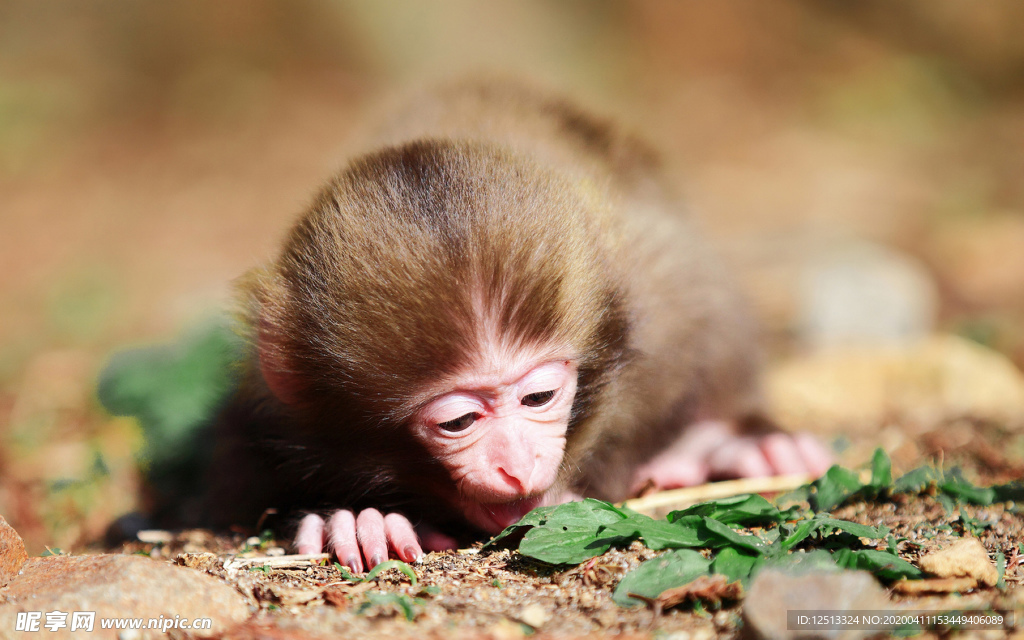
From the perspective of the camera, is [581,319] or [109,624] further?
[581,319]

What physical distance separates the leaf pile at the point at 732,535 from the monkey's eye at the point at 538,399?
1.14ft

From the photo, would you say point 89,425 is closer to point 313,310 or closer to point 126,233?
point 313,310

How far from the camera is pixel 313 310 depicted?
8.59ft

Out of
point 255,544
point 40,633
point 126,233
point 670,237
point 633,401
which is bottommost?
point 40,633

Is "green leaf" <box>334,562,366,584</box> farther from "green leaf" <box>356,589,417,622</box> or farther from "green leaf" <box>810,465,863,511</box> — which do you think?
"green leaf" <box>810,465,863,511</box>

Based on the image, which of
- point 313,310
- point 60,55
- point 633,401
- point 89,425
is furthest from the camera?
point 60,55

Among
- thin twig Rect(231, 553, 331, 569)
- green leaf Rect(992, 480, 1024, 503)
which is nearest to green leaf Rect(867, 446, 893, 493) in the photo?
green leaf Rect(992, 480, 1024, 503)

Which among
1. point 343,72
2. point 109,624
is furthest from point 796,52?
point 109,624

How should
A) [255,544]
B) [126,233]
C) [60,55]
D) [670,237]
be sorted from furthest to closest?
[60,55]
[126,233]
[670,237]
[255,544]

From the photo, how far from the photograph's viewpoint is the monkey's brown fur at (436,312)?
2508 millimetres

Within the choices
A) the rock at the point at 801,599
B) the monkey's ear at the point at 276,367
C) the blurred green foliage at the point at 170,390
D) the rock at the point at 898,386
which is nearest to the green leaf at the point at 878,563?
the rock at the point at 801,599

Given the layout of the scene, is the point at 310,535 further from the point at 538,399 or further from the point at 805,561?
the point at 805,561

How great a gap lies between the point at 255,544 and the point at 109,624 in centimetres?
96

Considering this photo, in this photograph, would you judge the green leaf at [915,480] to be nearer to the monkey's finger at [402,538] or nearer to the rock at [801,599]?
the rock at [801,599]
